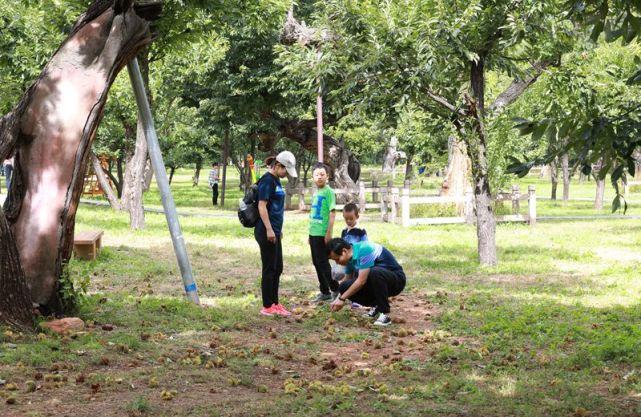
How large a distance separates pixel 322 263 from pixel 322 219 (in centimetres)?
61

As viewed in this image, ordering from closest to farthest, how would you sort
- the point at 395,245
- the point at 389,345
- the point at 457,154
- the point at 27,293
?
the point at 27,293 < the point at 389,345 < the point at 395,245 < the point at 457,154

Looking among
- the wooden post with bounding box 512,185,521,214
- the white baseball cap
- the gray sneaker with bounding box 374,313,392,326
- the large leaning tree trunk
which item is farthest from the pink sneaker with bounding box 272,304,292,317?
the wooden post with bounding box 512,185,521,214

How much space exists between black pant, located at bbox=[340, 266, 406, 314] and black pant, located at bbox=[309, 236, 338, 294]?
1.14 meters

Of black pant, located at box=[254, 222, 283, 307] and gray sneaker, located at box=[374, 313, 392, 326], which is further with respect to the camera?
black pant, located at box=[254, 222, 283, 307]

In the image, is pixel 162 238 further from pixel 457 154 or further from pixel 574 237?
pixel 457 154

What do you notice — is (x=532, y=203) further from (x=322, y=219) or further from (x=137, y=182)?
(x=322, y=219)

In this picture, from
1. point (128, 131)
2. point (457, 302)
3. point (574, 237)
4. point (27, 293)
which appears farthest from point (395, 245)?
point (128, 131)

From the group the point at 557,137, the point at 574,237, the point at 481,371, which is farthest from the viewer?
the point at 574,237

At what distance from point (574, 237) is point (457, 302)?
1046cm

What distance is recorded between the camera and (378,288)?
9.73 metres

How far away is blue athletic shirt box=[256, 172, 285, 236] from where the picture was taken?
9.95 metres

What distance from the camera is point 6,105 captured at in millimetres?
23297

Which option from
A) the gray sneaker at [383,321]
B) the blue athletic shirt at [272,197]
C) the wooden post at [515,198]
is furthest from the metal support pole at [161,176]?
the wooden post at [515,198]

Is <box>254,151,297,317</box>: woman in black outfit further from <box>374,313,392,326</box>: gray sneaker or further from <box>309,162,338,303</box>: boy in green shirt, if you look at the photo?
<box>374,313,392,326</box>: gray sneaker
